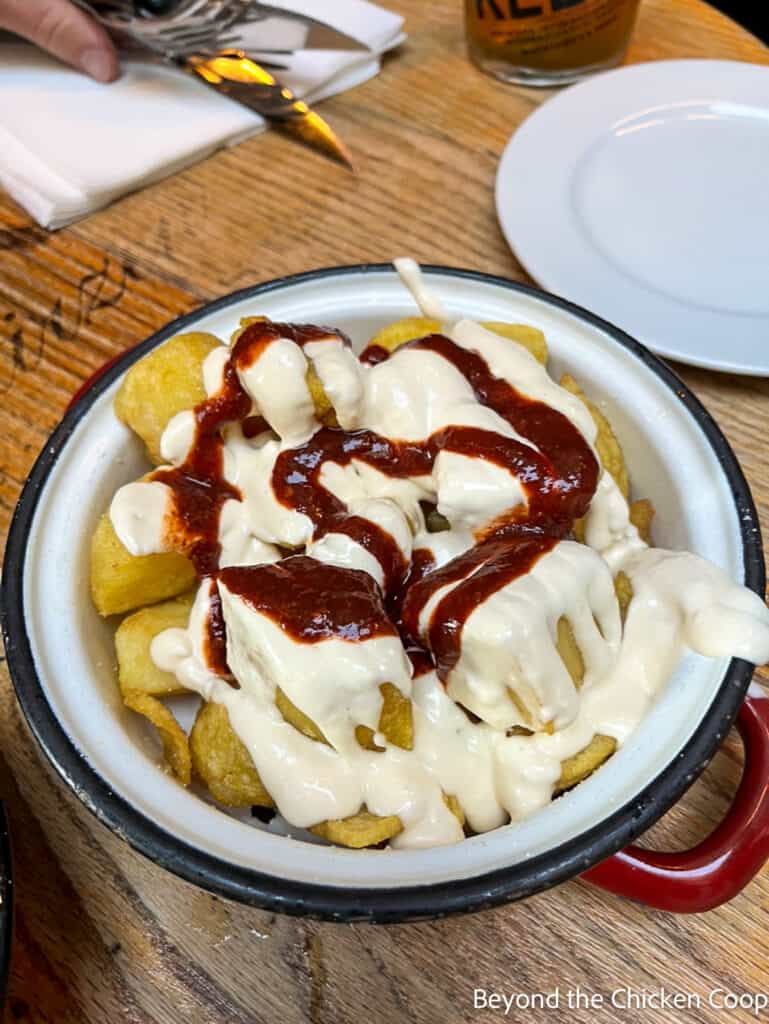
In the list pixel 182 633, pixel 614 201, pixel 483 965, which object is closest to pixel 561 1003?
pixel 483 965

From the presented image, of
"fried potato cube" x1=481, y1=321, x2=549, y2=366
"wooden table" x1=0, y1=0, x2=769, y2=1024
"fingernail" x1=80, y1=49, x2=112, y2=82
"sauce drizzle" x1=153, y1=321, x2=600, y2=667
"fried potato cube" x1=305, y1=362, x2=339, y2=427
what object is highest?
"fingernail" x1=80, y1=49, x2=112, y2=82

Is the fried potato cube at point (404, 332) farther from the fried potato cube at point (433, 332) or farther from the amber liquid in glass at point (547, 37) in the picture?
the amber liquid in glass at point (547, 37)

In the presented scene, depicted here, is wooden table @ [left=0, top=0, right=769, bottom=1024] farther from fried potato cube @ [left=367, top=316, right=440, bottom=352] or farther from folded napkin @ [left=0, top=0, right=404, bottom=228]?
fried potato cube @ [left=367, top=316, right=440, bottom=352]

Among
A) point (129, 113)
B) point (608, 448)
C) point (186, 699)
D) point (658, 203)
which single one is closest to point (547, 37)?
point (658, 203)

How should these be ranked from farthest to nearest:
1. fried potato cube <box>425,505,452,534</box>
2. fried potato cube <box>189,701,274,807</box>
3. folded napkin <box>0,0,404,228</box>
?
folded napkin <box>0,0,404,228</box>
fried potato cube <box>425,505,452,534</box>
fried potato cube <box>189,701,274,807</box>

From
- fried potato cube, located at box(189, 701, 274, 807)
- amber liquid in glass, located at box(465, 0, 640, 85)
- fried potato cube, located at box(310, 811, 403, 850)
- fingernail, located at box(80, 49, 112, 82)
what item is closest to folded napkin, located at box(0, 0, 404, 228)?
fingernail, located at box(80, 49, 112, 82)

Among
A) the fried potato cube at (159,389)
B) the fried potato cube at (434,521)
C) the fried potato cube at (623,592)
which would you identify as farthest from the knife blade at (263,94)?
the fried potato cube at (623,592)

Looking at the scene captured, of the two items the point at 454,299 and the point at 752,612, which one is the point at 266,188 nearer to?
the point at 454,299
